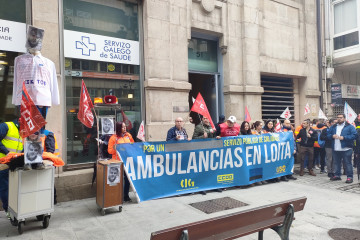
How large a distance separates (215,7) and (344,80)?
353 inches

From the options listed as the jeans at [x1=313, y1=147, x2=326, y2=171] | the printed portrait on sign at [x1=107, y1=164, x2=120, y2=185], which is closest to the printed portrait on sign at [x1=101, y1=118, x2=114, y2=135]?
the printed portrait on sign at [x1=107, y1=164, x2=120, y2=185]

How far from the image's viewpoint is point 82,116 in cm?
554

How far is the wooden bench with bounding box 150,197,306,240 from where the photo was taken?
8.10 ft

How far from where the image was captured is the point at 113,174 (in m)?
5.16

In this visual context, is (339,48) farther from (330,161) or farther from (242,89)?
(330,161)

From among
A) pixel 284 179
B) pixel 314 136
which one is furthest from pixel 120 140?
pixel 314 136

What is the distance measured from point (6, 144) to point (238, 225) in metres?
4.07

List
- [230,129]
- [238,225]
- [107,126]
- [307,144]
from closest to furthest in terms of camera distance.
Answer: [238,225]
[107,126]
[230,129]
[307,144]

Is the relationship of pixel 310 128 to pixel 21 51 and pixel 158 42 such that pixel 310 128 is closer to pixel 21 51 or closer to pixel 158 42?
pixel 158 42

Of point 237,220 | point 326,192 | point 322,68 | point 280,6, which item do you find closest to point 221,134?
point 326,192

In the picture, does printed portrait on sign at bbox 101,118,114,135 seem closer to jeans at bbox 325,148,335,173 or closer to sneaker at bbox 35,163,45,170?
sneaker at bbox 35,163,45,170

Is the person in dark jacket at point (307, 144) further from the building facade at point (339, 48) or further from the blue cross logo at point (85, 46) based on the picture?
the blue cross logo at point (85, 46)

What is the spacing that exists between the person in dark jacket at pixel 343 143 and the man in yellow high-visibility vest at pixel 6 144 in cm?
822

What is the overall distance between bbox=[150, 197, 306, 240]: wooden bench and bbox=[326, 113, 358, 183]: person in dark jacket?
546 centimetres
